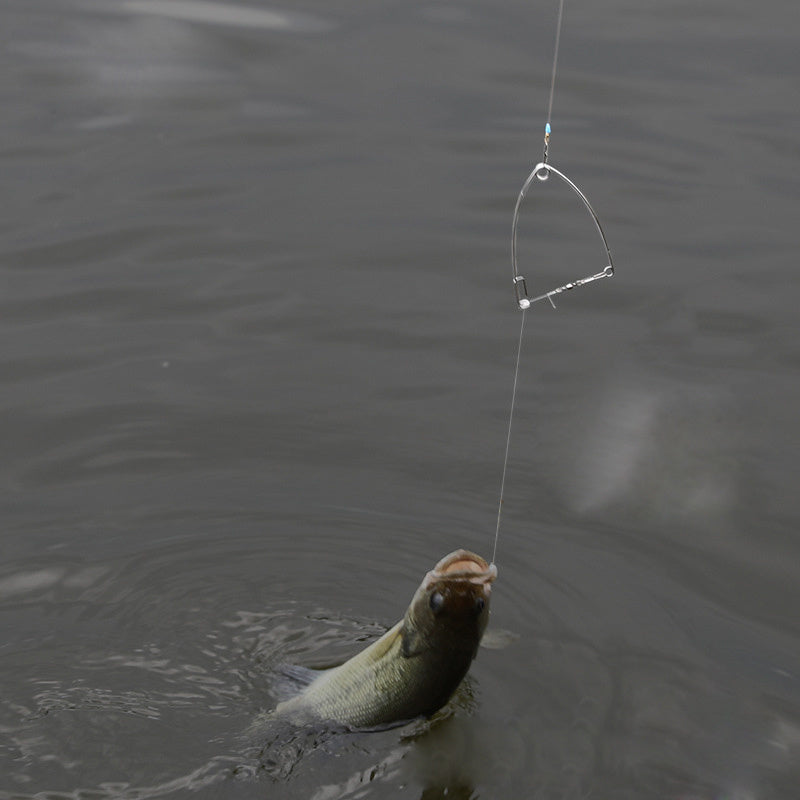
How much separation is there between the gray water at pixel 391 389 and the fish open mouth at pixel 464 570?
0.88m

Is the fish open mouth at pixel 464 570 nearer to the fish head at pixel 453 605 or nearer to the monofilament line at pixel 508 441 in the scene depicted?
the fish head at pixel 453 605

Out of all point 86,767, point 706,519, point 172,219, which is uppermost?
point 172,219

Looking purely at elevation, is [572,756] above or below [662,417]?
below

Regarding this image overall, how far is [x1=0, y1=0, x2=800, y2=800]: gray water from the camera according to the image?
210 inches

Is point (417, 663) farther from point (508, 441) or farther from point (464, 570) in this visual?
point (508, 441)

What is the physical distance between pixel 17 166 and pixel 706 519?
5387mm

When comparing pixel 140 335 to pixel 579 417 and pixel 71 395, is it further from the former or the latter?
pixel 579 417

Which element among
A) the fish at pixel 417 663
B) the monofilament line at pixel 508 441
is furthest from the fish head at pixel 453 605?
the monofilament line at pixel 508 441

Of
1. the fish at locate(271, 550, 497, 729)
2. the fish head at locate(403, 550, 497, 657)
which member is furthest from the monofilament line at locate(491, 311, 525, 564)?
the fish head at locate(403, 550, 497, 657)

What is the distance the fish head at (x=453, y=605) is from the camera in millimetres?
4527

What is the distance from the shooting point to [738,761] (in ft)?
17.2

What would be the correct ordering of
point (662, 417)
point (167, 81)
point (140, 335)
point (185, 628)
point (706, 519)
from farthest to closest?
point (167, 81), point (140, 335), point (662, 417), point (706, 519), point (185, 628)

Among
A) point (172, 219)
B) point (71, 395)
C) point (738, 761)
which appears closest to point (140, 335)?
point (71, 395)

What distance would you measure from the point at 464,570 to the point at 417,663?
434 mm
